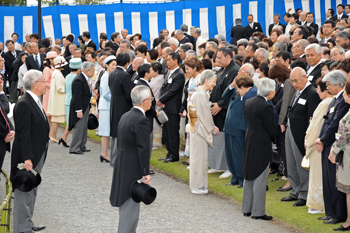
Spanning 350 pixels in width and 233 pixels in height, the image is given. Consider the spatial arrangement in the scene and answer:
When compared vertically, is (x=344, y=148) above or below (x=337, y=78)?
below

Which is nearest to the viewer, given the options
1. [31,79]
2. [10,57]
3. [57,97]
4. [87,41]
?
[31,79]

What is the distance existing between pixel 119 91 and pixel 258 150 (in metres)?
3.31

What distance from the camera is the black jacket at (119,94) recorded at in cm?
871

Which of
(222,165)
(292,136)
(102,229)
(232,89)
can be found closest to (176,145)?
(222,165)

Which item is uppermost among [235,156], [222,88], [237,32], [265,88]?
[237,32]

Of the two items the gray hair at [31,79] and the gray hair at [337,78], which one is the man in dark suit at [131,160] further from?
the gray hair at [337,78]

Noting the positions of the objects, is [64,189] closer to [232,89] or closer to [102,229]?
[102,229]

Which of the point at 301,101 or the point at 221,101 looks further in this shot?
the point at 221,101

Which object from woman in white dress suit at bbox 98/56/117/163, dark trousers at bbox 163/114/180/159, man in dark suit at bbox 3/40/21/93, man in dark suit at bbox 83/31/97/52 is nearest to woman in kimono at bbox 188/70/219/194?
dark trousers at bbox 163/114/180/159

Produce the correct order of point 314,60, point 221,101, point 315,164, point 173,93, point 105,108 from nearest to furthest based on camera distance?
point 315,164, point 314,60, point 221,101, point 173,93, point 105,108

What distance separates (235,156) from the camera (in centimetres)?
777

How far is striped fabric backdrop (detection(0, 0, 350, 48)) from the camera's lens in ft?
64.6

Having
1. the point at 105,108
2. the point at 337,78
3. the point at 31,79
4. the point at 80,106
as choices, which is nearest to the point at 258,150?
the point at 337,78

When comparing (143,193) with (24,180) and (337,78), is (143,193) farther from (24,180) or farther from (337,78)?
(337,78)
